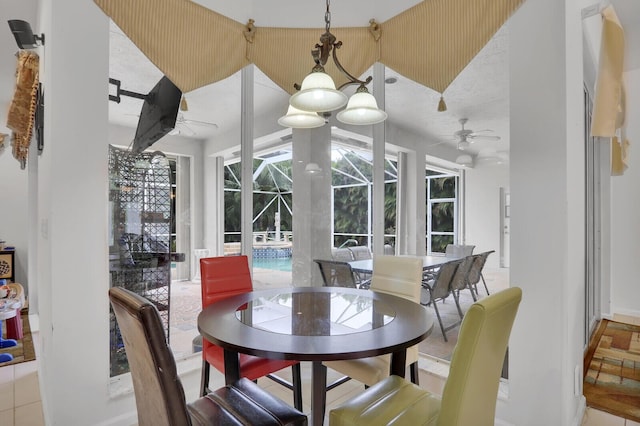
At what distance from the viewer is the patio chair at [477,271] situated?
9.43 feet

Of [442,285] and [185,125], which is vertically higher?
[185,125]

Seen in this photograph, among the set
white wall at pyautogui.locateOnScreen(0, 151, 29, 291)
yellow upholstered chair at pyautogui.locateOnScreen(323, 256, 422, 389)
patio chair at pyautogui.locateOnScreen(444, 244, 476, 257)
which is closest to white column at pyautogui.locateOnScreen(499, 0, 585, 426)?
yellow upholstered chair at pyautogui.locateOnScreen(323, 256, 422, 389)

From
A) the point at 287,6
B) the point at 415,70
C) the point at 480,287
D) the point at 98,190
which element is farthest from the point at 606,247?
the point at 98,190

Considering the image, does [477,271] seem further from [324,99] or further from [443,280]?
[324,99]

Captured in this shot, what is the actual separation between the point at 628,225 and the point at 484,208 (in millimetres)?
3235

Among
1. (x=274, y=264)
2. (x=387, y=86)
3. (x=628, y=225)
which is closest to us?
(x=387, y=86)

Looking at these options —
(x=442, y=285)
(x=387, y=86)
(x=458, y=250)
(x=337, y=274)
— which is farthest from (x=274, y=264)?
(x=387, y=86)

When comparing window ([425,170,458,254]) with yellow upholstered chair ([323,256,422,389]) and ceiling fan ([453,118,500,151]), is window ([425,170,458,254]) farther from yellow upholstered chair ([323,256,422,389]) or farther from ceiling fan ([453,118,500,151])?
yellow upholstered chair ([323,256,422,389])

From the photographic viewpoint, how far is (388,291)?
2.40 m

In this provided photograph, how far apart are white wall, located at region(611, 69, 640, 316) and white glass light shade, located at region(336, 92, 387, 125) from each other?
4.33 metres

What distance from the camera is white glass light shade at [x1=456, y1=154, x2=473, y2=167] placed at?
2.83m

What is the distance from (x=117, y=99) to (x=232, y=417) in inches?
80.8

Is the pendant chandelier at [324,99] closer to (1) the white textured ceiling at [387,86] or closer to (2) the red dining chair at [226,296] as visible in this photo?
(1) the white textured ceiling at [387,86]

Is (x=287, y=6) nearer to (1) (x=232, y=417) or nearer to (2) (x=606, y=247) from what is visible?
(1) (x=232, y=417)
